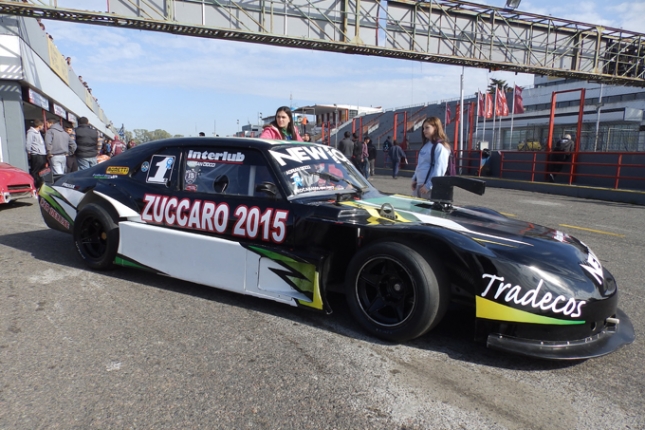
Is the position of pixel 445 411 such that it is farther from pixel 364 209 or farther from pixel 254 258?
pixel 254 258

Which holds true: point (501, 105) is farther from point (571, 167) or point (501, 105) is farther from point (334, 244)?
point (334, 244)

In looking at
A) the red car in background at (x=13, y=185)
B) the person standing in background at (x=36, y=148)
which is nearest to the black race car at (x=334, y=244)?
the red car in background at (x=13, y=185)

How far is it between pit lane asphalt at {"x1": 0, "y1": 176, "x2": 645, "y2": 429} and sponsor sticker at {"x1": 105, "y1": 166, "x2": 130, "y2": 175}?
113cm

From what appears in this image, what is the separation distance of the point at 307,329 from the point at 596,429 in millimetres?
1710

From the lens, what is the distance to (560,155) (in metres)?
14.7

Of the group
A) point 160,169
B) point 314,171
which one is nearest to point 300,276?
point 314,171

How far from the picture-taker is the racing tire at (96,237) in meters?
4.08

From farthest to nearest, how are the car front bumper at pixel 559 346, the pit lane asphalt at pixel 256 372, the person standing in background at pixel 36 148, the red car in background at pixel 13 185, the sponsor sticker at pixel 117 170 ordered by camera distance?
the person standing in background at pixel 36 148
the red car in background at pixel 13 185
the sponsor sticker at pixel 117 170
the car front bumper at pixel 559 346
the pit lane asphalt at pixel 256 372

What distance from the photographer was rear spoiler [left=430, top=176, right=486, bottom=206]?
147 inches

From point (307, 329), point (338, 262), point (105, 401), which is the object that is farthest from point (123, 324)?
point (338, 262)

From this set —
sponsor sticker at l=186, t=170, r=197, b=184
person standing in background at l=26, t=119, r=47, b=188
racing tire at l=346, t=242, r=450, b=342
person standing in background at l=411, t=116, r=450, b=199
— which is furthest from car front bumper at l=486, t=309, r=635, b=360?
person standing in background at l=26, t=119, r=47, b=188

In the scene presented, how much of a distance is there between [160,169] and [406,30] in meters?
16.1

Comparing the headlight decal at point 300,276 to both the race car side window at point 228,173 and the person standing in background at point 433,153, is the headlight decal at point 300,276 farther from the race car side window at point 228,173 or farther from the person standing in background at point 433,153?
the person standing in background at point 433,153

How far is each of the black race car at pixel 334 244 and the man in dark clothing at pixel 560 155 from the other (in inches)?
495
